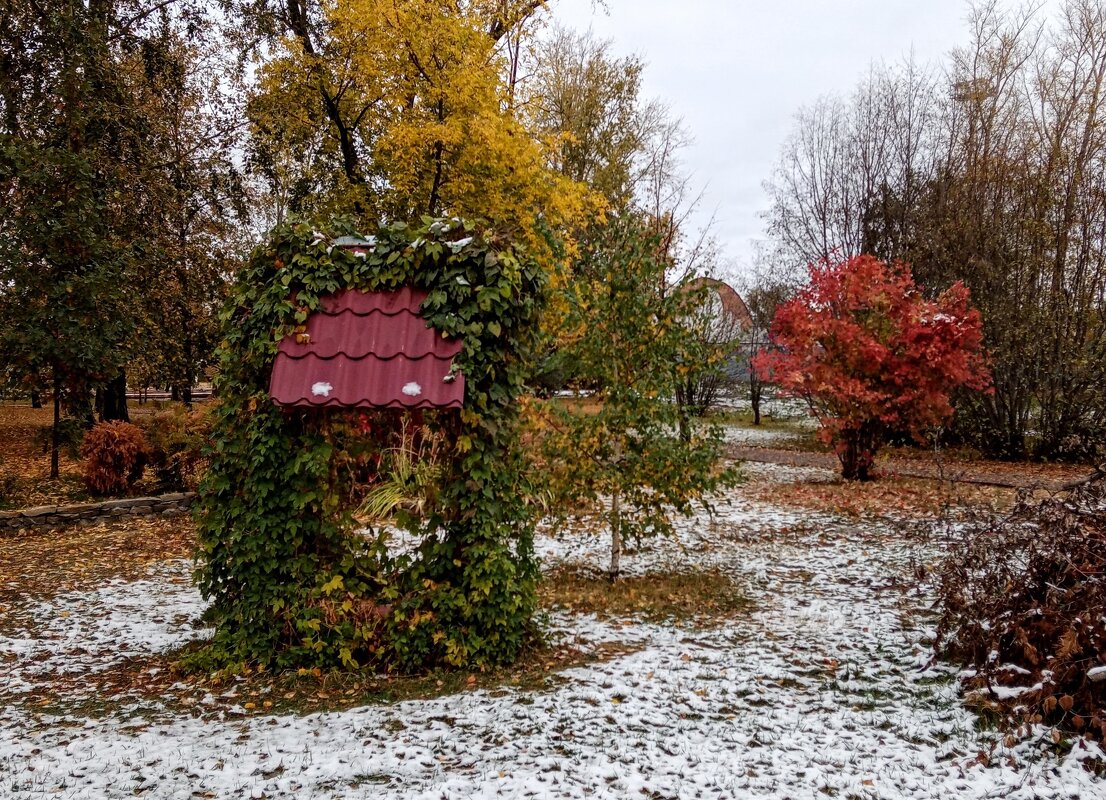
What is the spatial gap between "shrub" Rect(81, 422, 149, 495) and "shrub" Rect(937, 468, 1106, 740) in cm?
1065

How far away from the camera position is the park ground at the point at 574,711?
3.42 metres

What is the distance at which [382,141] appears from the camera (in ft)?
41.4

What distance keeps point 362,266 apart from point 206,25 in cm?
1261

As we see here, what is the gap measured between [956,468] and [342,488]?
1358 centimetres

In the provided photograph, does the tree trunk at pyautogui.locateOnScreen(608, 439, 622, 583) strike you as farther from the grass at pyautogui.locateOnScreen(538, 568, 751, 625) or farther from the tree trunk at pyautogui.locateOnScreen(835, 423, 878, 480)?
the tree trunk at pyautogui.locateOnScreen(835, 423, 878, 480)

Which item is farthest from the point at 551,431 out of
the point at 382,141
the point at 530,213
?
the point at 382,141

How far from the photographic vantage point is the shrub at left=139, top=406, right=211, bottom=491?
1046cm

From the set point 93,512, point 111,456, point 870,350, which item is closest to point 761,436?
point 870,350

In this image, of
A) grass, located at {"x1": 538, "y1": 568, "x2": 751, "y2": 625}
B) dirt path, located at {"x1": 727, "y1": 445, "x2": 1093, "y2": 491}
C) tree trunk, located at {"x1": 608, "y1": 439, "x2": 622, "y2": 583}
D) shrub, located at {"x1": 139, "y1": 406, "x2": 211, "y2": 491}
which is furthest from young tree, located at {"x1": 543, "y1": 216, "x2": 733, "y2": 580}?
dirt path, located at {"x1": 727, "y1": 445, "x2": 1093, "y2": 491}

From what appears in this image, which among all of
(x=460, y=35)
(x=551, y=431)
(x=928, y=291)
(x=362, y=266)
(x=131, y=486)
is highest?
(x=460, y=35)

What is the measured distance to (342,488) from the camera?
15.9 feet

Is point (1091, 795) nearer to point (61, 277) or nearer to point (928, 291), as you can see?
point (61, 277)

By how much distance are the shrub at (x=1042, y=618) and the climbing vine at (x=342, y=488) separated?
303 cm

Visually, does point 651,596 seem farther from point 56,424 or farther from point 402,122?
point 402,122
